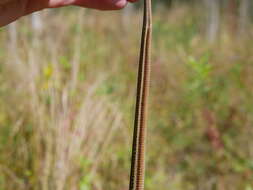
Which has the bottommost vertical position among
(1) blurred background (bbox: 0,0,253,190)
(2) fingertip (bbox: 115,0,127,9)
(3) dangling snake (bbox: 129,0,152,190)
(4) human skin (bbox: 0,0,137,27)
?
(1) blurred background (bbox: 0,0,253,190)

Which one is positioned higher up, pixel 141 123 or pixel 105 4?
pixel 105 4

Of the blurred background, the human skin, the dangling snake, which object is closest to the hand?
the human skin

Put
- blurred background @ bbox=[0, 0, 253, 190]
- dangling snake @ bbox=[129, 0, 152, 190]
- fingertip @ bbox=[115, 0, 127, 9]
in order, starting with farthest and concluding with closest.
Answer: blurred background @ bbox=[0, 0, 253, 190] < fingertip @ bbox=[115, 0, 127, 9] < dangling snake @ bbox=[129, 0, 152, 190]

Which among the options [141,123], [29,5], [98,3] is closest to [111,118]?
[29,5]

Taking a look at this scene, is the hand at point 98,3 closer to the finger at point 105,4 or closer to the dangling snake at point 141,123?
the finger at point 105,4

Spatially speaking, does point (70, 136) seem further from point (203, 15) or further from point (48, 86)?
point (203, 15)

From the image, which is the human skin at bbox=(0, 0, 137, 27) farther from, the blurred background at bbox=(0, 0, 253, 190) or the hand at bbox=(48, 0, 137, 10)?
the blurred background at bbox=(0, 0, 253, 190)

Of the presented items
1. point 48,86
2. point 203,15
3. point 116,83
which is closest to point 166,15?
point 203,15

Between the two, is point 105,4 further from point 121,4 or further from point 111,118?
point 111,118

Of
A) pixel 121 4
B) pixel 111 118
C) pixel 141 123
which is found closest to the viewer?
pixel 141 123
